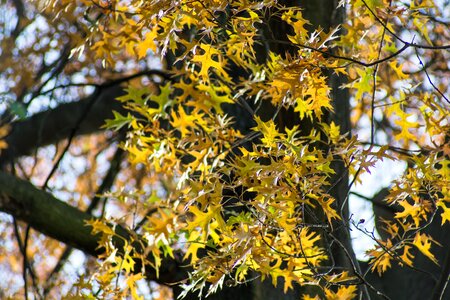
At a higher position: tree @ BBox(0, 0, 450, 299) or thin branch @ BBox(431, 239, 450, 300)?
tree @ BBox(0, 0, 450, 299)

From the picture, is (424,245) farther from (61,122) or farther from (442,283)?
(61,122)

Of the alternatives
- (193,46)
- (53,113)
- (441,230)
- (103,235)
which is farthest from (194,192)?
(53,113)

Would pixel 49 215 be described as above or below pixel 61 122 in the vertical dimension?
below

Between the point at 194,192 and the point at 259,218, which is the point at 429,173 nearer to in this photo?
the point at 259,218

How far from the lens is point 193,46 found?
237 cm

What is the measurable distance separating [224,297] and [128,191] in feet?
2.07

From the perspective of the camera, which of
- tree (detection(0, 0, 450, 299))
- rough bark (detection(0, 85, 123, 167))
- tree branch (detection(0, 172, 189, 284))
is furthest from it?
rough bark (detection(0, 85, 123, 167))

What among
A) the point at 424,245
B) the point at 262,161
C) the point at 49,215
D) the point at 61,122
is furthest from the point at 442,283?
the point at 61,122

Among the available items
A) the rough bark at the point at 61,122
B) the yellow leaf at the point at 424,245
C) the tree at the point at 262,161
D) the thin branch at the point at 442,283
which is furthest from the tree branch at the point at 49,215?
the rough bark at the point at 61,122

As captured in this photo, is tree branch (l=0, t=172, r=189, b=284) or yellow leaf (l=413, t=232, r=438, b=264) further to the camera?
tree branch (l=0, t=172, r=189, b=284)

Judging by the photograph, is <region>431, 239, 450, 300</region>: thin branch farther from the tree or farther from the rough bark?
the rough bark

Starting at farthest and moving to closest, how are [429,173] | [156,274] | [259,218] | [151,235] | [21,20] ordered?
1. [21,20]
2. [156,274]
3. [151,235]
4. [429,173]
5. [259,218]

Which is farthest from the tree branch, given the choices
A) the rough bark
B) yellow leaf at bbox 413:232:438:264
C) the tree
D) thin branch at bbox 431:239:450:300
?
the rough bark

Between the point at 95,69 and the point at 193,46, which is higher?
the point at 95,69
